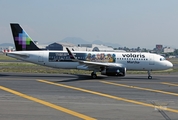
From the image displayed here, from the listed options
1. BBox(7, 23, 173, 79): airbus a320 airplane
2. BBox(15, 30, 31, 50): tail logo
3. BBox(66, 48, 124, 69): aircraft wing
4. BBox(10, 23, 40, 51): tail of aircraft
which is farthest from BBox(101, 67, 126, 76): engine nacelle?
BBox(15, 30, 31, 50): tail logo

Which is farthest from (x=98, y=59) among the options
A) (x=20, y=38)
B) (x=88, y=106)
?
(x=88, y=106)

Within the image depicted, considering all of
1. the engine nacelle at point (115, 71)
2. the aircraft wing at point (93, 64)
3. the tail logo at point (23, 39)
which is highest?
the tail logo at point (23, 39)

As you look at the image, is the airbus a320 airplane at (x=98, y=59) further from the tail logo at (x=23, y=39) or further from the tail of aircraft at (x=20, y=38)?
the tail logo at (x=23, y=39)

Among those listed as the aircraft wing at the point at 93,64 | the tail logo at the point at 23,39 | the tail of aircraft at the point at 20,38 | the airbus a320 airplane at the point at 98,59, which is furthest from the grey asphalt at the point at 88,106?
the tail logo at the point at 23,39

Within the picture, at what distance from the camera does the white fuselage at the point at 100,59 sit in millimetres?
33344

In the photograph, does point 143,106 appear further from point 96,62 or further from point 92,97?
point 96,62

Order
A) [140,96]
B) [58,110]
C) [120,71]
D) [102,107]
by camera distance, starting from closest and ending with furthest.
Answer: [58,110]
[102,107]
[140,96]
[120,71]

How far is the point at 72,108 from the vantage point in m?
14.2

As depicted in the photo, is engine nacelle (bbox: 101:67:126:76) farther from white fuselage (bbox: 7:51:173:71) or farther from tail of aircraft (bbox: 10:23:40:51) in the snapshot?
tail of aircraft (bbox: 10:23:40:51)

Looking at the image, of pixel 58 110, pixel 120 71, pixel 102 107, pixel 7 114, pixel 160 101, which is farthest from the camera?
pixel 120 71

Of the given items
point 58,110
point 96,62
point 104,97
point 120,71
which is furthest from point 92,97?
point 96,62

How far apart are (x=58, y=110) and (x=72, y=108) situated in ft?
2.94

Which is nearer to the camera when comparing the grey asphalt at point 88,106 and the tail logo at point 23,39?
the grey asphalt at point 88,106

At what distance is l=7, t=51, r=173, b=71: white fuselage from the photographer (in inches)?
1313
